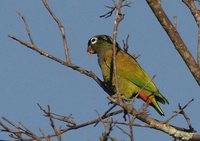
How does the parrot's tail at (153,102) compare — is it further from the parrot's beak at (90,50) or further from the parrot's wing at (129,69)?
the parrot's beak at (90,50)

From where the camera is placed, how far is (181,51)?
6285 mm

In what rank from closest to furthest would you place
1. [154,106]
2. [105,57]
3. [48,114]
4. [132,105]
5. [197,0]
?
[132,105] → [48,114] → [197,0] → [154,106] → [105,57]

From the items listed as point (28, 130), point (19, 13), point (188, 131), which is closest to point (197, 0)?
point (188, 131)

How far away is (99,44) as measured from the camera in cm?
1030

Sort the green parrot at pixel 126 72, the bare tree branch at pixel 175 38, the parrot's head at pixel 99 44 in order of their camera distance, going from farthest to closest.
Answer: the parrot's head at pixel 99 44 → the green parrot at pixel 126 72 → the bare tree branch at pixel 175 38

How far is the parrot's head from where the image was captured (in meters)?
10.2

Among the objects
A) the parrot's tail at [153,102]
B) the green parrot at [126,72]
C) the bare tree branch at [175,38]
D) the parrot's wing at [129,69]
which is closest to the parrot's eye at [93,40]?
the green parrot at [126,72]

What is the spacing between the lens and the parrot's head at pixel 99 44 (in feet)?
33.4

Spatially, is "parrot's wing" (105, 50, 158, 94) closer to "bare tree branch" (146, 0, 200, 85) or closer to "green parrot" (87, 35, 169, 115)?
"green parrot" (87, 35, 169, 115)

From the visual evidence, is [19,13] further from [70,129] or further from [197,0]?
[197,0]

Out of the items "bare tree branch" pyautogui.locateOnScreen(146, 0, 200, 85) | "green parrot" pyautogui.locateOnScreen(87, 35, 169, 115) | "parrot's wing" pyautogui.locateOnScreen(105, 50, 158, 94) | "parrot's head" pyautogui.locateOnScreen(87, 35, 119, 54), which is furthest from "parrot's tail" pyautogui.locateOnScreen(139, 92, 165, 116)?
"bare tree branch" pyautogui.locateOnScreen(146, 0, 200, 85)

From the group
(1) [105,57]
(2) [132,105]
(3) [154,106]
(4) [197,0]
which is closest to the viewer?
(2) [132,105]

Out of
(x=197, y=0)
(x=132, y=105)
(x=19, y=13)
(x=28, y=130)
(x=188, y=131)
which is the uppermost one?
(x=19, y=13)

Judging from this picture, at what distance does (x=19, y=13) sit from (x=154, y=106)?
3470mm
